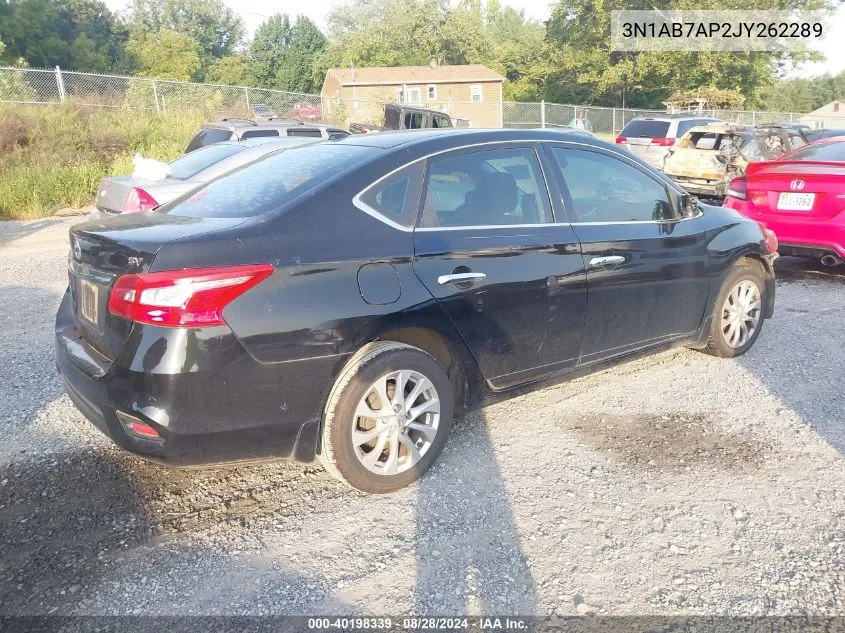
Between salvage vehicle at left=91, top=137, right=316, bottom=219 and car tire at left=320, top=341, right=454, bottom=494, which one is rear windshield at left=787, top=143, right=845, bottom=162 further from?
car tire at left=320, top=341, right=454, bottom=494

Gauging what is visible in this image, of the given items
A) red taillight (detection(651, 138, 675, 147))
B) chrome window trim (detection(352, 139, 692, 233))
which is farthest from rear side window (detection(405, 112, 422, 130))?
chrome window trim (detection(352, 139, 692, 233))

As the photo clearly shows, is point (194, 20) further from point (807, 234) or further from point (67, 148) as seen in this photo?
point (807, 234)

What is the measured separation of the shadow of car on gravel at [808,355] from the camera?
14.0 ft

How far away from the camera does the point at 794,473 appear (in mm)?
3535

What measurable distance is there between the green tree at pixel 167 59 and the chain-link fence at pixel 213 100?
120 feet

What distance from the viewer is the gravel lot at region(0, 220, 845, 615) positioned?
2619 mm

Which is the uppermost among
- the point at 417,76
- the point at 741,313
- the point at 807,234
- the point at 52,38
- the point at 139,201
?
the point at 52,38

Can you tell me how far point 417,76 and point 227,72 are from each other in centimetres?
2846

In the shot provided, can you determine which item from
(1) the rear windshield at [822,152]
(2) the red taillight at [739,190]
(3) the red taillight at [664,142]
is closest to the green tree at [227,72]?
(3) the red taillight at [664,142]

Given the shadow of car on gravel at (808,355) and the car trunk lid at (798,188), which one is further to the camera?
the car trunk lid at (798,188)

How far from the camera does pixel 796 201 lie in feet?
23.8

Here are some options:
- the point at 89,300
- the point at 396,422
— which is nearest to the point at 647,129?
the point at 396,422

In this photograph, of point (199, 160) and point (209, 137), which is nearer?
point (199, 160)

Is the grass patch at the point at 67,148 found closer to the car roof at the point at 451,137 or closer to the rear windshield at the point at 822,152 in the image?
the car roof at the point at 451,137
